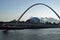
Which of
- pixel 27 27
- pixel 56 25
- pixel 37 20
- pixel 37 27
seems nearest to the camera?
pixel 27 27

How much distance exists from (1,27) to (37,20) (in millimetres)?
31655

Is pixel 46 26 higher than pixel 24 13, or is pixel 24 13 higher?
pixel 24 13

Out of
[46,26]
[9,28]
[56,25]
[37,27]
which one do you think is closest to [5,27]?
[9,28]

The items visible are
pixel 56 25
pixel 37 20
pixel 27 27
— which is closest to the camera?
pixel 27 27

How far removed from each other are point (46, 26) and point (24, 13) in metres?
23.7

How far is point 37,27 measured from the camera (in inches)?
3391

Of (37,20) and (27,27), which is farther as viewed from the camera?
(37,20)

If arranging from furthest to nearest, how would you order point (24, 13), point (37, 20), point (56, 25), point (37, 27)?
point (37, 20) < point (56, 25) < point (37, 27) < point (24, 13)

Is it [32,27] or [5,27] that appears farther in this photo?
[32,27]

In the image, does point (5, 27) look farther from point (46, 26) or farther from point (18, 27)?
point (46, 26)

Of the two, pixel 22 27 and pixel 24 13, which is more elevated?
pixel 24 13

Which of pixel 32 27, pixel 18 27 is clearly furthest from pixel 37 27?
pixel 18 27

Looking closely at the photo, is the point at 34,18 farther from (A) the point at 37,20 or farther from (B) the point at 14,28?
(B) the point at 14,28

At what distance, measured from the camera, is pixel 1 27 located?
7556 centimetres
